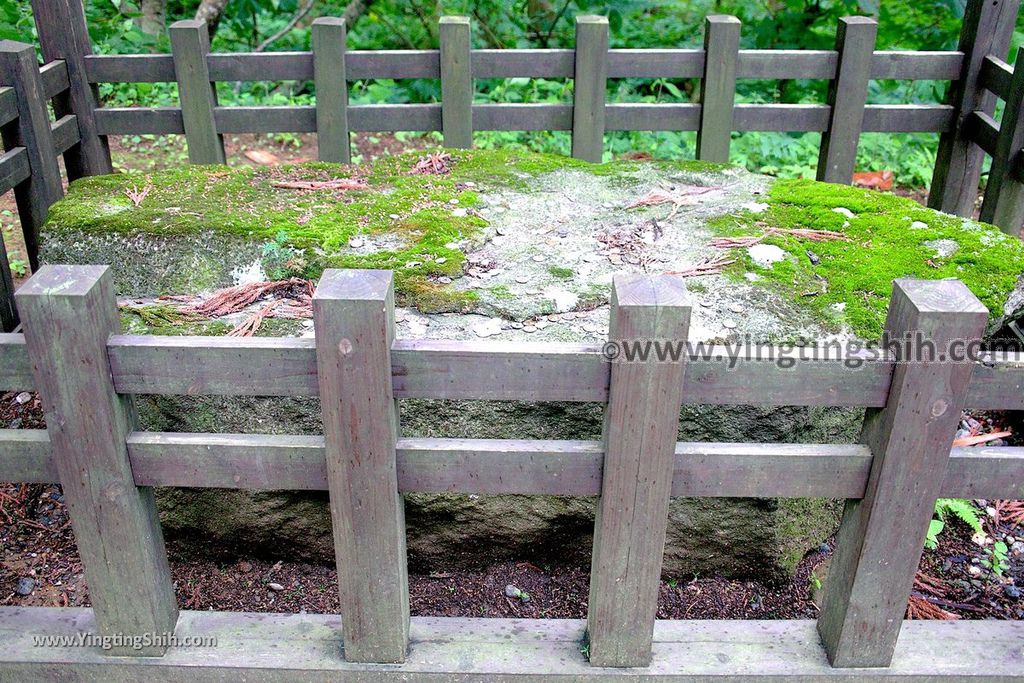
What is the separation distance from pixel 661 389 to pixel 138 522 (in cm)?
135

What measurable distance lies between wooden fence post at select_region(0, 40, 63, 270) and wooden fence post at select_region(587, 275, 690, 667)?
3.18 m

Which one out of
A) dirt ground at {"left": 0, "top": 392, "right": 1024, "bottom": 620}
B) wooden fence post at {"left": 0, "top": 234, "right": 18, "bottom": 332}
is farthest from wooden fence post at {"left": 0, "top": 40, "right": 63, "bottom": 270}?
dirt ground at {"left": 0, "top": 392, "right": 1024, "bottom": 620}

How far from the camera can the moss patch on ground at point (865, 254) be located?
9.44 ft

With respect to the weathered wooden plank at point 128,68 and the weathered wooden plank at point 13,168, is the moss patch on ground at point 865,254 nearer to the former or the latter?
the weathered wooden plank at point 13,168

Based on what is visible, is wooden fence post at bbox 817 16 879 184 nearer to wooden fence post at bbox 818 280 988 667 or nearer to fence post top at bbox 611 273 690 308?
wooden fence post at bbox 818 280 988 667

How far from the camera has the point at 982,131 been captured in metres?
5.02

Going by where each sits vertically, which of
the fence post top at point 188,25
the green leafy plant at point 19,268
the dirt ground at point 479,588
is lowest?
the dirt ground at point 479,588

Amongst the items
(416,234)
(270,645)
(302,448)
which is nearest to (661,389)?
(302,448)

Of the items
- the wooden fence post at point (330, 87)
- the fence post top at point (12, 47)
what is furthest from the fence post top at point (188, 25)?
the fence post top at point (12, 47)

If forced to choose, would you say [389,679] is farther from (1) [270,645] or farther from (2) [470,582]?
(2) [470,582]

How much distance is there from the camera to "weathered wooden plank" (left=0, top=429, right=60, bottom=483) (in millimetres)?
2143

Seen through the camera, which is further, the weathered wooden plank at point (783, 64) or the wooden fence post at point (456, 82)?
the weathered wooden plank at point (783, 64)

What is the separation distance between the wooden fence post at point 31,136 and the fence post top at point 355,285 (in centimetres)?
274

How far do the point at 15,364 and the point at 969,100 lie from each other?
5228mm
